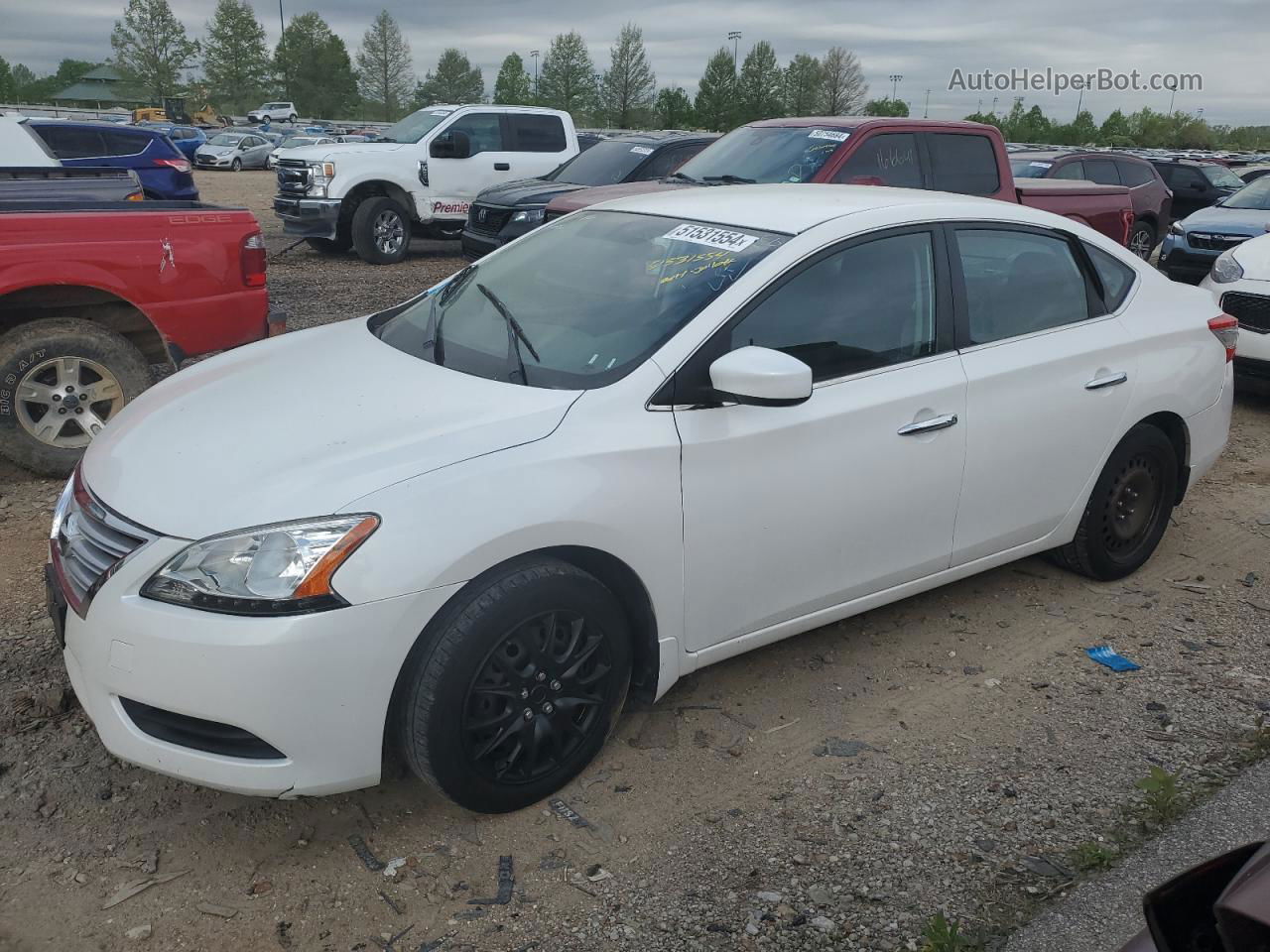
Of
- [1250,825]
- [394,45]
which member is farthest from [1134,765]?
[394,45]

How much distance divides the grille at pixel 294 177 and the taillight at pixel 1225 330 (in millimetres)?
11439

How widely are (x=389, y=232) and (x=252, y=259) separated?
841 centimetres

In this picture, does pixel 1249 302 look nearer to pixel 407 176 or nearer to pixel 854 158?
pixel 854 158

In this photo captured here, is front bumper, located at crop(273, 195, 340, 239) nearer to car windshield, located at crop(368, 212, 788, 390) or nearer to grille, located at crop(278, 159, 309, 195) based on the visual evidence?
grille, located at crop(278, 159, 309, 195)

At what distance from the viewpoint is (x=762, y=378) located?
3029mm

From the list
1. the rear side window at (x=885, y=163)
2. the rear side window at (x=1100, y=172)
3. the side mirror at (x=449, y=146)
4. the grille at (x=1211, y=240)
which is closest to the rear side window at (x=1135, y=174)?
the rear side window at (x=1100, y=172)

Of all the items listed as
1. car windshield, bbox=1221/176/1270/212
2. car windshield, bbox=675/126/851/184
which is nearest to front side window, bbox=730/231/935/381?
car windshield, bbox=675/126/851/184

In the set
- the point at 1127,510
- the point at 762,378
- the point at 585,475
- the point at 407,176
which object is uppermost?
the point at 407,176

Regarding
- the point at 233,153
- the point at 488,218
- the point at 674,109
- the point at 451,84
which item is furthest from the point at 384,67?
the point at 488,218

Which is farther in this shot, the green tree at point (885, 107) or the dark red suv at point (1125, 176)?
the green tree at point (885, 107)

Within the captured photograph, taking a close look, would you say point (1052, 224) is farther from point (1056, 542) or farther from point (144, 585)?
point (144, 585)

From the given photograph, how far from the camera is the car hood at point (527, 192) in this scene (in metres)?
11.3

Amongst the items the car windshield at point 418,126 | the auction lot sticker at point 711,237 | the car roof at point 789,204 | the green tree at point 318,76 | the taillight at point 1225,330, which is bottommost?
the taillight at point 1225,330

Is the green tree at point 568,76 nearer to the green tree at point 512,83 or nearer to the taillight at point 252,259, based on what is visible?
the green tree at point 512,83
